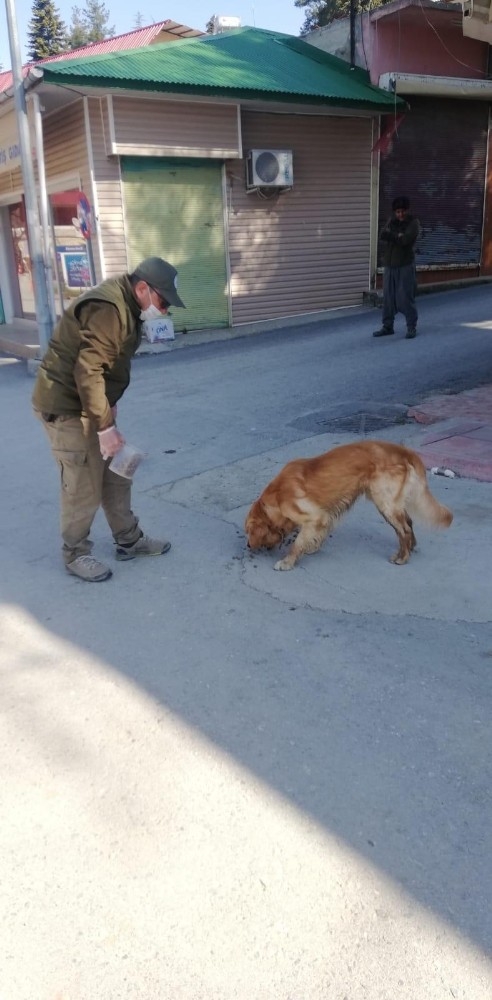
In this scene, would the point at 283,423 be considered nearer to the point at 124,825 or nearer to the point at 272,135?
the point at 124,825

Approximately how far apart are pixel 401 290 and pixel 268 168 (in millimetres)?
3849

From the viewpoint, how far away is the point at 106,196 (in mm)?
11625

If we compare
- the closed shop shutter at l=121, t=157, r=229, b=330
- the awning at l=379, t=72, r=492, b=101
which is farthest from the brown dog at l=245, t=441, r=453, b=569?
the awning at l=379, t=72, r=492, b=101

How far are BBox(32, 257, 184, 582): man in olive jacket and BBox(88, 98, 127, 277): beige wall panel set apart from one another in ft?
28.1

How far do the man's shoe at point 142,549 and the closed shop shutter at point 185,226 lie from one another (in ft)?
28.9

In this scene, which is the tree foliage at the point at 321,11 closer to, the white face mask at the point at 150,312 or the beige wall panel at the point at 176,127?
the beige wall panel at the point at 176,127

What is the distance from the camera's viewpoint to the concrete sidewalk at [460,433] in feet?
18.1

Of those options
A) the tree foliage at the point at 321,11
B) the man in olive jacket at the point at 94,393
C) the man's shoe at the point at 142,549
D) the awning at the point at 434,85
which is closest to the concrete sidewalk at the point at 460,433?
the man's shoe at the point at 142,549

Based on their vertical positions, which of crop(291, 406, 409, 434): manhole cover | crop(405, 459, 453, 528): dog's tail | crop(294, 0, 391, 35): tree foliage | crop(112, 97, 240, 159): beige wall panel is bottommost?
crop(291, 406, 409, 434): manhole cover

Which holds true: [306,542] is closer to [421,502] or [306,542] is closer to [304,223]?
[421,502]

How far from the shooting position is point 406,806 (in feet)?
7.96

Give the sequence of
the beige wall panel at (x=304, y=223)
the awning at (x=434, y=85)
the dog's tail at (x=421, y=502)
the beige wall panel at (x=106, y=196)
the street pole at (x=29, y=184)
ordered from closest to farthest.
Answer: the dog's tail at (x=421, y=502) → the street pole at (x=29, y=184) → the beige wall panel at (x=106, y=196) → the beige wall panel at (x=304, y=223) → the awning at (x=434, y=85)

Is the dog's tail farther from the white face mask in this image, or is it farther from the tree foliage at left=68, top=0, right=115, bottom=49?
the tree foliage at left=68, top=0, right=115, bottom=49

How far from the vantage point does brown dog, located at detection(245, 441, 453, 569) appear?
4.02 m
